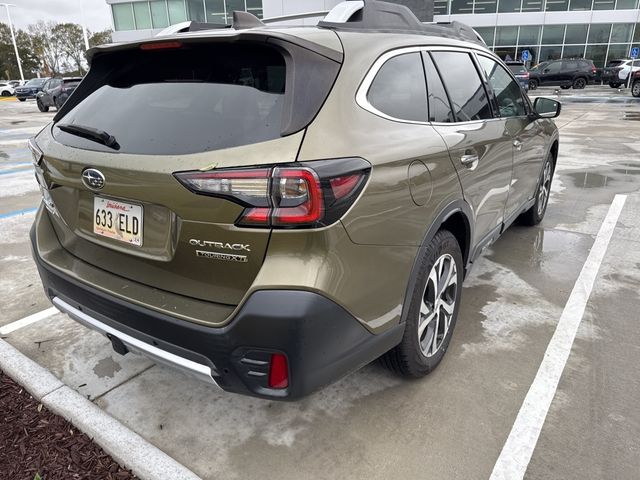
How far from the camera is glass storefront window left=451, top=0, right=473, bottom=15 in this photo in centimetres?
3594

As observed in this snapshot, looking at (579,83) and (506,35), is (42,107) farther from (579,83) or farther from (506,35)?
(506,35)

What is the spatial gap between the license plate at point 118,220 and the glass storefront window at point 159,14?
4142 cm

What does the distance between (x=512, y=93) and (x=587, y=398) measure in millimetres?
2458

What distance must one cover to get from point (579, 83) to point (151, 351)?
3475 centimetres

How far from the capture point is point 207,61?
206 centimetres

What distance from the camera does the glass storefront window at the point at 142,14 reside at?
39.7 metres

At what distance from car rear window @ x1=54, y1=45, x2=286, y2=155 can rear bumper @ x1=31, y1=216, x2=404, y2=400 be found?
62 centimetres

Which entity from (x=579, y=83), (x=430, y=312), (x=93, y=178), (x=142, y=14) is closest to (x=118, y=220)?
(x=93, y=178)

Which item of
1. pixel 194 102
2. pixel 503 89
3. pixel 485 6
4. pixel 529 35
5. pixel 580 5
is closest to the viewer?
pixel 194 102

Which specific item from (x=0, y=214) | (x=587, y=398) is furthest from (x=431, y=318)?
(x=0, y=214)

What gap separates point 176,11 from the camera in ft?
126

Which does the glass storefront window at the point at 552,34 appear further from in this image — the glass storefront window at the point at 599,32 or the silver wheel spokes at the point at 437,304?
the silver wheel spokes at the point at 437,304

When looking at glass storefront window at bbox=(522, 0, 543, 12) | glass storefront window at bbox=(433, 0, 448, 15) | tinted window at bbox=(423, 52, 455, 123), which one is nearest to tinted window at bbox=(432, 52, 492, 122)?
tinted window at bbox=(423, 52, 455, 123)

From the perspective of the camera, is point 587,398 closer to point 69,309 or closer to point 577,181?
point 69,309
